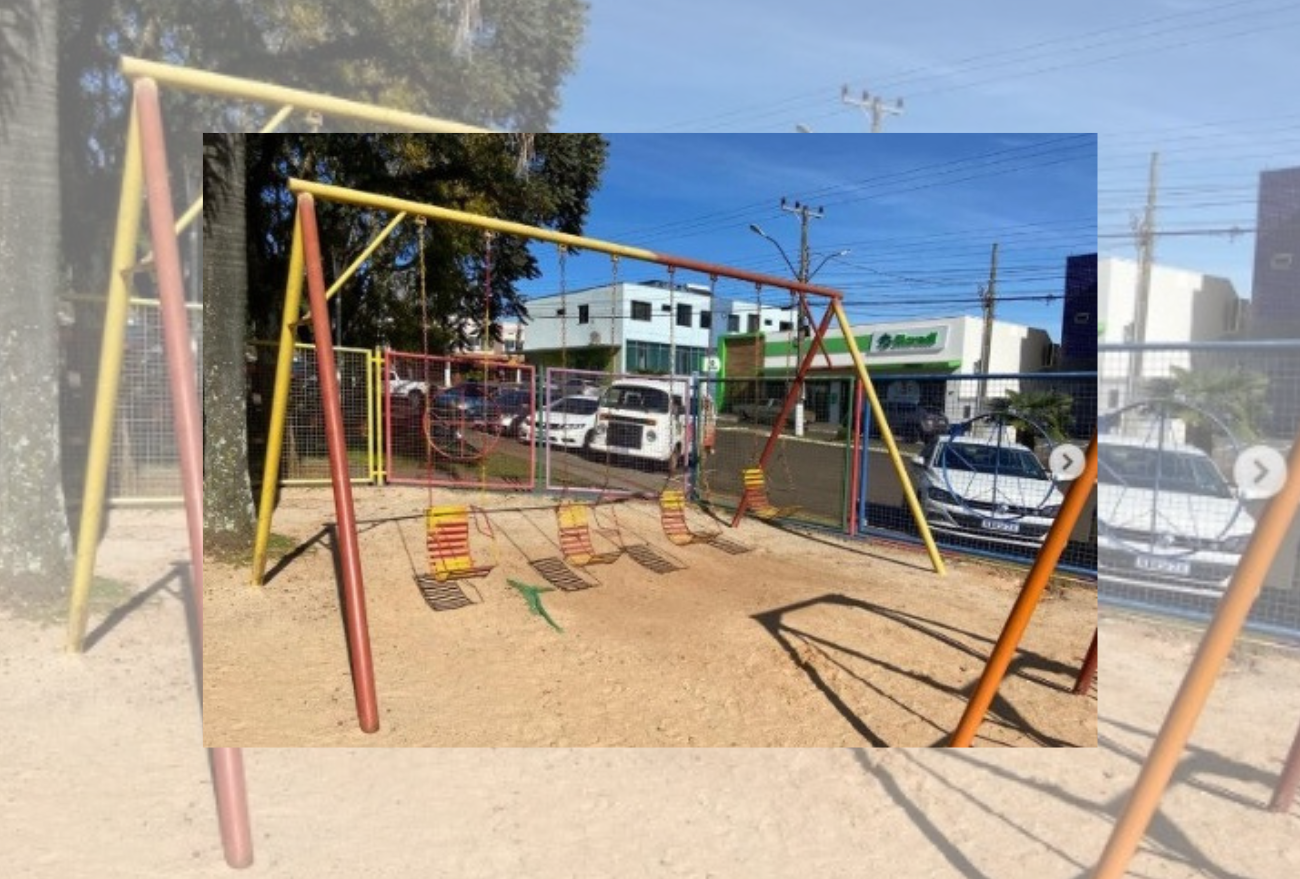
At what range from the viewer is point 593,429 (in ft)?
29.6

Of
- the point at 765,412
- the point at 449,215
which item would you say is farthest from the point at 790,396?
the point at 449,215

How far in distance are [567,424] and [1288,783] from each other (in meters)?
7.23

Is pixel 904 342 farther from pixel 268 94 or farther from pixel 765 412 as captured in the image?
pixel 268 94

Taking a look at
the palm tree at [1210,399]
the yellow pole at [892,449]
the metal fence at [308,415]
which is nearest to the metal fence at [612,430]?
the metal fence at [308,415]

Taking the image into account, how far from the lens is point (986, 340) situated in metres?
4.79

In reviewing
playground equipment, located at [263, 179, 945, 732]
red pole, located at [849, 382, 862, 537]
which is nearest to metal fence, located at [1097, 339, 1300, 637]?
playground equipment, located at [263, 179, 945, 732]

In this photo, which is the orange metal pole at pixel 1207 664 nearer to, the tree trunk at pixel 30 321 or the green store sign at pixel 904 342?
the green store sign at pixel 904 342

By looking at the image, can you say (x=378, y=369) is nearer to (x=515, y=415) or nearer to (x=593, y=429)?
(x=515, y=415)

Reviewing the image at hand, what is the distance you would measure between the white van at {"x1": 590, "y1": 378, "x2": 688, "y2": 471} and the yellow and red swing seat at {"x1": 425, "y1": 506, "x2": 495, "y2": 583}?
3.92 metres

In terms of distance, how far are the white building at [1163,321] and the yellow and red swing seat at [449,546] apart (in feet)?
11.7

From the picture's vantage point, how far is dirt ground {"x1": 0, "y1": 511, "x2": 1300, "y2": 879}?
2.12m

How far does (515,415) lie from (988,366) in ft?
17.2

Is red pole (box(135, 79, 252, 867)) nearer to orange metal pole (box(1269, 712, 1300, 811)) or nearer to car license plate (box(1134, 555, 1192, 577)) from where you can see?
orange metal pole (box(1269, 712, 1300, 811))

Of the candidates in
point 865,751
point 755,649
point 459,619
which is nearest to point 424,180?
point 459,619
